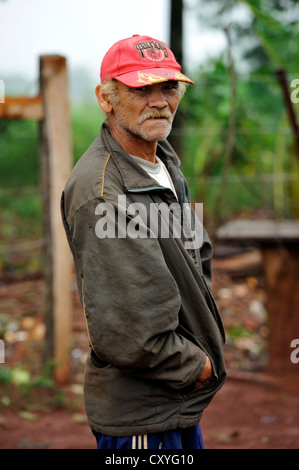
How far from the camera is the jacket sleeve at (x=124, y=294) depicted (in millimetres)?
1685

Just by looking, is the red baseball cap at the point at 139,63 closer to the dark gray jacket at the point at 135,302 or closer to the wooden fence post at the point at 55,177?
the dark gray jacket at the point at 135,302

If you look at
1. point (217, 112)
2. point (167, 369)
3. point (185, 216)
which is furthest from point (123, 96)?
point (217, 112)

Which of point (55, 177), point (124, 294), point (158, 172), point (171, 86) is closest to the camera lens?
point (124, 294)

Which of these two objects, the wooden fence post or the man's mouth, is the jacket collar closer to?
the man's mouth

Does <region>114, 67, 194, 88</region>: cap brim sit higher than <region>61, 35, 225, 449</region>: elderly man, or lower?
higher

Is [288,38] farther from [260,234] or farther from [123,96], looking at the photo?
[123,96]

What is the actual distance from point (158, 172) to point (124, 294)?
1.87 feet

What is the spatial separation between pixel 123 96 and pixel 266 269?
117 inches

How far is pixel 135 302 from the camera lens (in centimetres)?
169

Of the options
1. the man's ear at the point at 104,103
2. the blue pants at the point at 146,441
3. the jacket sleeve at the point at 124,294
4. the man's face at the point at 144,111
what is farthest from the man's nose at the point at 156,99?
the blue pants at the point at 146,441

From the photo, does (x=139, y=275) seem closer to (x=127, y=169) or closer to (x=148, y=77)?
(x=127, y=169)

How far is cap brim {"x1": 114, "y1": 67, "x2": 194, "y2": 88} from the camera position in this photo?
1835 millimetres

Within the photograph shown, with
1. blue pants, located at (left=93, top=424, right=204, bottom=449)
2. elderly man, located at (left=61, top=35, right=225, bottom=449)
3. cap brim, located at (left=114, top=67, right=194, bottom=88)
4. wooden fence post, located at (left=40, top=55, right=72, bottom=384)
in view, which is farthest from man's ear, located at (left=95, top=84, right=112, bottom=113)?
wooden fence post, located at (left=40, top=55, right=72, bottom=384)

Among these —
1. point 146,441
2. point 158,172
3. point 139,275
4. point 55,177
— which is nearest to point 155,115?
point 158,172
